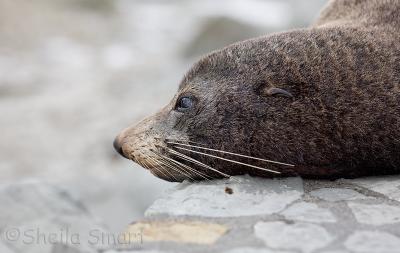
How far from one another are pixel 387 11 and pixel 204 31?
10.8 meters

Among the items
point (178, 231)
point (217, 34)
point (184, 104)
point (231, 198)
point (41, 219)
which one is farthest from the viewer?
point (217, 34)

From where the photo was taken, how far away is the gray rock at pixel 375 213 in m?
3.83

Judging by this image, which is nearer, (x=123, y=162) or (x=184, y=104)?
(x=184, y=104)

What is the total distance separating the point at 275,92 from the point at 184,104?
0.63 meters

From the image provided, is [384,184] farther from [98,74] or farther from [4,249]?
[98,74]

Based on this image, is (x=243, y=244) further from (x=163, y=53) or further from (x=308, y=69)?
(x=163, y=53)

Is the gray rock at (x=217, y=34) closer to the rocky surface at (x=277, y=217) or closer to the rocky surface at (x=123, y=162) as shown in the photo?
the rocky surface at (x=123, y=162)

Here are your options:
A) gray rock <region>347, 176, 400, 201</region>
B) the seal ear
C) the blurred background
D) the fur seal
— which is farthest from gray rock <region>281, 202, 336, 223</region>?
the blurred background

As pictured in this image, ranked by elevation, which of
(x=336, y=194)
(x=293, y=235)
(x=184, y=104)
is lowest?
(x=293, y=235)

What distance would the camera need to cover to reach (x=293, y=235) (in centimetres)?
364

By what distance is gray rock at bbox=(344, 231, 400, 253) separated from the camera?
3.45m

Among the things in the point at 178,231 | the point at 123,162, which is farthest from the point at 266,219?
the point at 123,162

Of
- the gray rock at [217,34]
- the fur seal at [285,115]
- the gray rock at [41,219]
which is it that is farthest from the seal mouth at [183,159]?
the gray rock at [217,34]

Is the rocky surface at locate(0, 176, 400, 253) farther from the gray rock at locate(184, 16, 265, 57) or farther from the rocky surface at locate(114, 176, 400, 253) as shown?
the gray rock at locate(184, 16, 265, 57)
